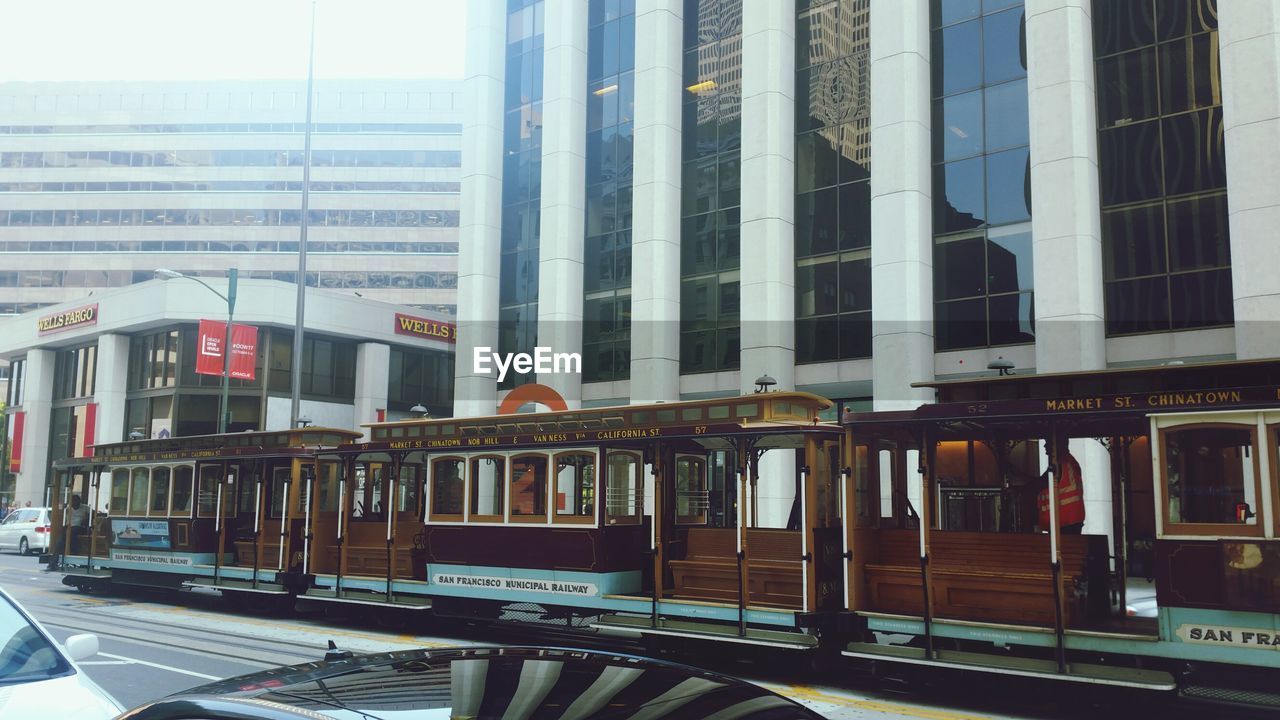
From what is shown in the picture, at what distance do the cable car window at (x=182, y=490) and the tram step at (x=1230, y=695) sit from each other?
1916 centimetres

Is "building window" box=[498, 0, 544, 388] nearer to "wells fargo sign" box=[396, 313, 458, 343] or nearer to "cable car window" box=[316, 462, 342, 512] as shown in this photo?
"cable car window" box=[316, 462, 342, 512]

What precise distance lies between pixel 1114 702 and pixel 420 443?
11011 mm

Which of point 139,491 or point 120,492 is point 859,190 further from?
point 120,492

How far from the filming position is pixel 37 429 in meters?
49.4

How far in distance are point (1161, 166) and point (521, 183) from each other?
19.7 metres

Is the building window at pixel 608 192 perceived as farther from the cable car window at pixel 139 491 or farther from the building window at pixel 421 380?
the building window at pixel 421 380

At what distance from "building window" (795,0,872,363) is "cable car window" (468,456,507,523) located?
41.2ft

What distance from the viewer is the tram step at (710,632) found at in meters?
11.9

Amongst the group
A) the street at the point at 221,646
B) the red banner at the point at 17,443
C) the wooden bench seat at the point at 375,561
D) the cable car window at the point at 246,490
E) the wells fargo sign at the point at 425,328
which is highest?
the wells fargo sign at the point at 425,328

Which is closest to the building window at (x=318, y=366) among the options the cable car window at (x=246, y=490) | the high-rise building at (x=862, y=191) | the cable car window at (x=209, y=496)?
the high-rise building at (x=862, y=191)

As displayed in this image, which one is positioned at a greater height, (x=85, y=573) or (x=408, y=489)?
(x=408, y=489)

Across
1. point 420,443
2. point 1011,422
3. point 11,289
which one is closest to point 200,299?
point 420,443

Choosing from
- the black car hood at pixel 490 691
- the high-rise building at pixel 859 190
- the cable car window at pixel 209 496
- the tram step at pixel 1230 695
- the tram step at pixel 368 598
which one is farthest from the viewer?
the cable car window at pixel 209 496

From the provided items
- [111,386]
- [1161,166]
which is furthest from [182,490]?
[111,386]
